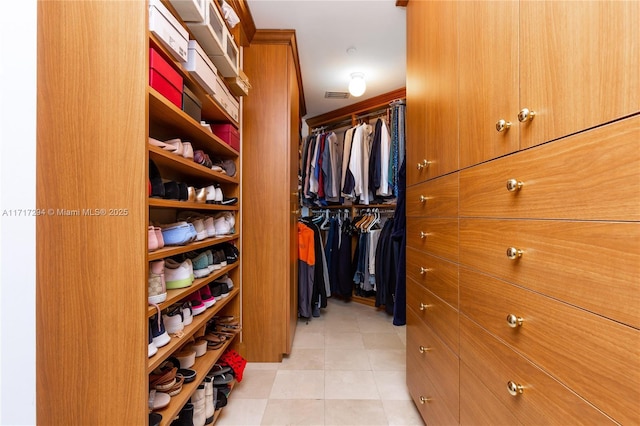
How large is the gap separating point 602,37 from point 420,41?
904 millimetres

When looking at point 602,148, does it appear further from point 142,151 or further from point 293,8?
point 293,8

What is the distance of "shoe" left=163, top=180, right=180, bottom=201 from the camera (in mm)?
932

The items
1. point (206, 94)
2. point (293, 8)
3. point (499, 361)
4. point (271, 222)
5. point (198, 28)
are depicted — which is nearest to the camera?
point (499, 361)

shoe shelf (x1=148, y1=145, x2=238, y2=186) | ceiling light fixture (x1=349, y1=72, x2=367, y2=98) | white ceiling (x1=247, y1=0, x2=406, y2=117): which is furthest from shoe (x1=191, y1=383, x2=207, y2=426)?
ceiling light fixture (x1=349, y1=72, x2=367, y2=98)

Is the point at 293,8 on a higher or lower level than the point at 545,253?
higher

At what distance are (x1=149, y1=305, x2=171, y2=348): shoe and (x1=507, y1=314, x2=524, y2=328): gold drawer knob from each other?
96 centimetres

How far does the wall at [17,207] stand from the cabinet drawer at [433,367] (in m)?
1.23

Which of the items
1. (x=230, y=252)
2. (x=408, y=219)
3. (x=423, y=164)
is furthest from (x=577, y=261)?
(x=230, y=252)

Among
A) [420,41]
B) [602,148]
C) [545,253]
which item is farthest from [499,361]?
[420,41]

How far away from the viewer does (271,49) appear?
176 centimetres

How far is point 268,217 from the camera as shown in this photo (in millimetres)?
1718

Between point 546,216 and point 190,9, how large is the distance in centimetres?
122

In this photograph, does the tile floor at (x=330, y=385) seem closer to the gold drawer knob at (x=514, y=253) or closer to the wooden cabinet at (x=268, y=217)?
the wooden cabinet at (x=268, y=217)

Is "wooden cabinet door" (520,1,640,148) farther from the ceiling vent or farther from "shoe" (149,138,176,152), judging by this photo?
the ceiling vent
